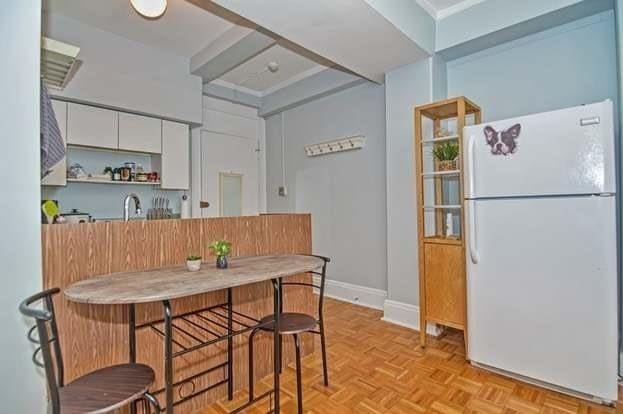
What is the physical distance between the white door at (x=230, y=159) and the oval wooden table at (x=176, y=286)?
8.37ft

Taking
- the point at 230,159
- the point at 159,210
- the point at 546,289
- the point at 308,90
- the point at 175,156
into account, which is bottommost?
the point at 546,289

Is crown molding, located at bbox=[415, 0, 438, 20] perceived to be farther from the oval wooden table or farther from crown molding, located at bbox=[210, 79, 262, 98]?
crown molding, located at bbox=[210, 79, 262, 98]

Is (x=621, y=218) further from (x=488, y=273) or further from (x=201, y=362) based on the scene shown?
(x=201, y=362)

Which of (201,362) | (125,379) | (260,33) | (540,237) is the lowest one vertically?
(201,362)

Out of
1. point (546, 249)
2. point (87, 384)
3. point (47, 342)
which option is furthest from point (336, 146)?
point (47, 342)

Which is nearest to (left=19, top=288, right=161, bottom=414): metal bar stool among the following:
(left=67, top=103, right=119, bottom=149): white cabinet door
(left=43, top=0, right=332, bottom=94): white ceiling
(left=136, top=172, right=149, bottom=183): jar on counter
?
(left=67, top=103, right=119, bottom=149): white cabinet door

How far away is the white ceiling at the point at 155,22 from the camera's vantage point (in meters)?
2.73

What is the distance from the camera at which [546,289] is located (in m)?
1.97

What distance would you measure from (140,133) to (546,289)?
12.6ft

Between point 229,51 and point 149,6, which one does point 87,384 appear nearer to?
point 149,6

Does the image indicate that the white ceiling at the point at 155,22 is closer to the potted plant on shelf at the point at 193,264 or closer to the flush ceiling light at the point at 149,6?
the flush ceiling light at the point at 149,6

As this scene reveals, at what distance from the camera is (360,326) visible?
10.2 ft

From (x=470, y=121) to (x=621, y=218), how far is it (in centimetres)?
139

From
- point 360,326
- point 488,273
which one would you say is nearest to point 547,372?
point 488,273
